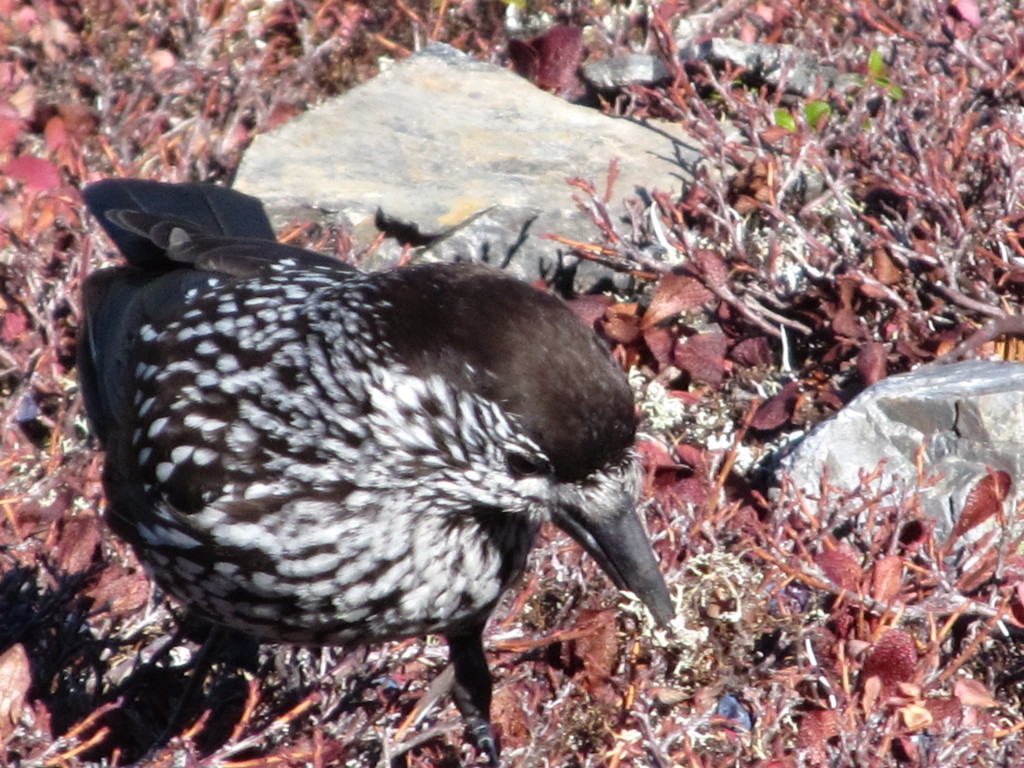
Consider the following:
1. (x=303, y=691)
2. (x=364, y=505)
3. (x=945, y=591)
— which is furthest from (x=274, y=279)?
(x=945, y=591)

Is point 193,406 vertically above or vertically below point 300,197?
above

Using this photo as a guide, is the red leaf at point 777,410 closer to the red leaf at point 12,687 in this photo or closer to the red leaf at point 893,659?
the red leaf at point 893,659

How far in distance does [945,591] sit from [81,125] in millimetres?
3862

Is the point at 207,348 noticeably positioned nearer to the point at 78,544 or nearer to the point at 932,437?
the point at 78,544

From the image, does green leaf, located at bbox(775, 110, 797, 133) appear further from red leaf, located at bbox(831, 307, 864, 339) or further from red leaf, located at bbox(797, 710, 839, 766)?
red leaf, located at bbox(797, 710, 839, 766)

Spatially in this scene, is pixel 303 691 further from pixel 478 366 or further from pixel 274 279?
pixel 478 366

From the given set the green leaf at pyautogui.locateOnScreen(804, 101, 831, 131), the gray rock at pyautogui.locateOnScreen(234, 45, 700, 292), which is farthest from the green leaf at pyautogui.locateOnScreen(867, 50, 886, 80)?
the gray rock at pyautogui.locateOnScreen(234, 45, 700, 292)

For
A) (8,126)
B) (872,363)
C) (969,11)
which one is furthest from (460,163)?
(969,11)

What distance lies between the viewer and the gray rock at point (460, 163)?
16.9ft

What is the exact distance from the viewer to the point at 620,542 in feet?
9.81

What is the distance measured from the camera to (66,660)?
3.74m

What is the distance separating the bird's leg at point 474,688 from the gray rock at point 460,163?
6.33ft

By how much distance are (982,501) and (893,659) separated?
0.56 metres

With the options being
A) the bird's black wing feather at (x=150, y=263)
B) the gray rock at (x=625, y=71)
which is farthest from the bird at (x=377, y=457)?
the gray rock at (x=625, y=71)
